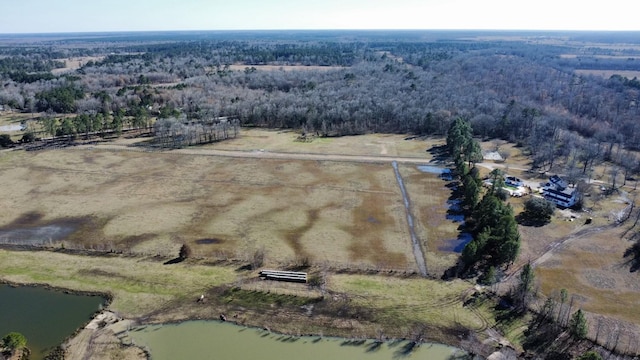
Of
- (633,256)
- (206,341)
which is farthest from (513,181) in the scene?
(206,341)

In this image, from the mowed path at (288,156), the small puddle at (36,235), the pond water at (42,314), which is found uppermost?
the mowed path at (288,156)

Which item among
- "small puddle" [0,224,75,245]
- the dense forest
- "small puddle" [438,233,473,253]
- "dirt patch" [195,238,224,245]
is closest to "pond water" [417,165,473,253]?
"small puddle" [438,233,473,253]

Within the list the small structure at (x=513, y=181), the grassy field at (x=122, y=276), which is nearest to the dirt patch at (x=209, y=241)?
the grassy field at (x=122, y=276)

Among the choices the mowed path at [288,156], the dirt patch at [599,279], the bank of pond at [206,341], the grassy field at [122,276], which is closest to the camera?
the bank of pond at [206,341]

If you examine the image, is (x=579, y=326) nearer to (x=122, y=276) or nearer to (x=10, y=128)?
(x=122, y=276)

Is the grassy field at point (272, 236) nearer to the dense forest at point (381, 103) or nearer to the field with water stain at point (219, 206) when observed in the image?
the field with water stain at point (219, 206)

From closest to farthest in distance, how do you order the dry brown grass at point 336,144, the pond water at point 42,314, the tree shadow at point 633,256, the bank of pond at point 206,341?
the bank of pond at point 206,341 → the pond water at point 42,314 → the tree shadow at point 633,256 → the dry brown grass at point 336,144

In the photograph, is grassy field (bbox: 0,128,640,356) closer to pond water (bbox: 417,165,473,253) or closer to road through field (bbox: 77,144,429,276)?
pond water (bbox: 417,165,473,253)
